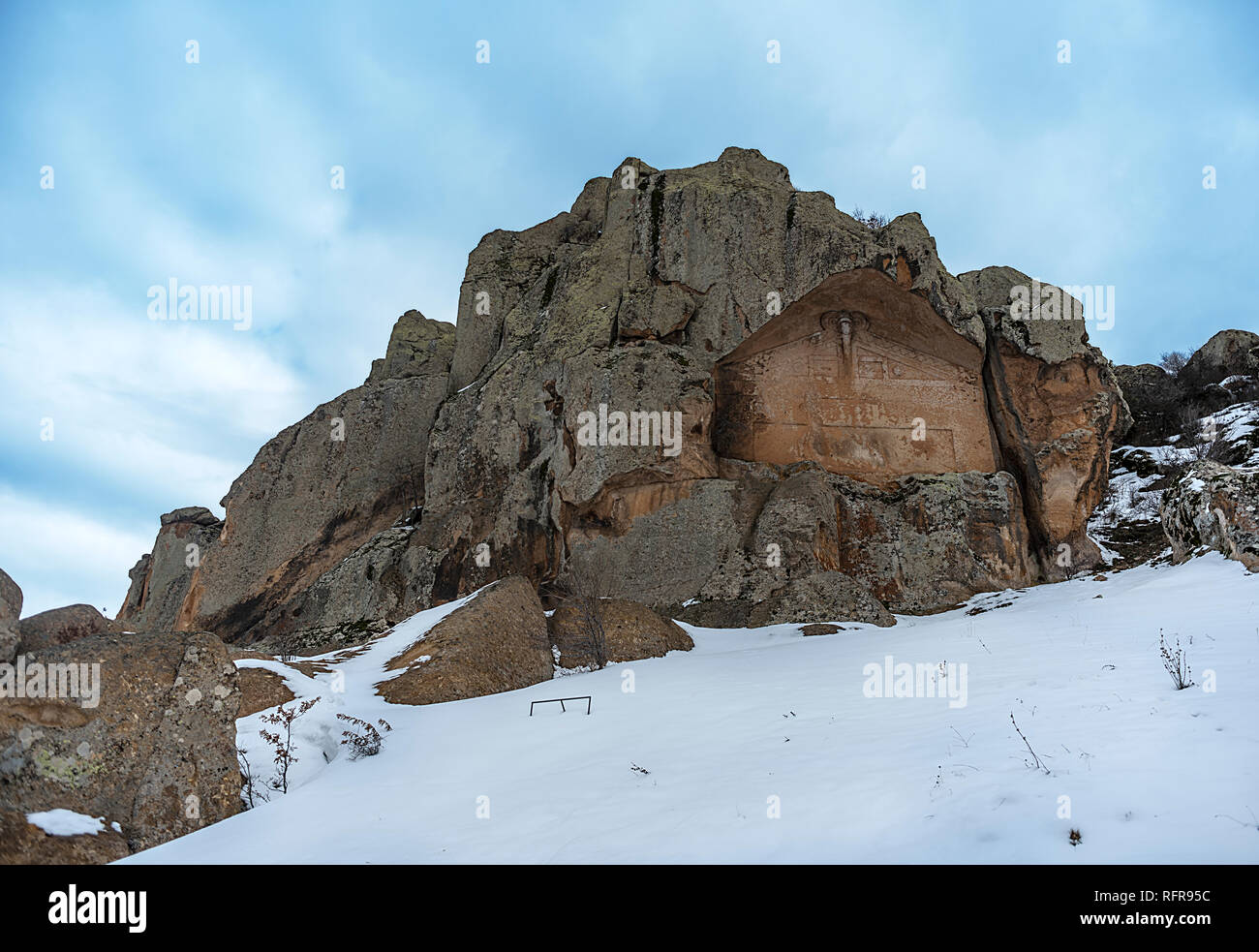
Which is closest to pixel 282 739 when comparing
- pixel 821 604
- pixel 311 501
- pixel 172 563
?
pixel 821 604

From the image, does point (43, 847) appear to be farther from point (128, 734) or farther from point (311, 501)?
point (311, 501)

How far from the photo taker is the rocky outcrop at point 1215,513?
379 inches

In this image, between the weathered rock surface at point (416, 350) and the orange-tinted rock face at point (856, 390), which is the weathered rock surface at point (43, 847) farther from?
the weathered rock surface at point (416, 350)

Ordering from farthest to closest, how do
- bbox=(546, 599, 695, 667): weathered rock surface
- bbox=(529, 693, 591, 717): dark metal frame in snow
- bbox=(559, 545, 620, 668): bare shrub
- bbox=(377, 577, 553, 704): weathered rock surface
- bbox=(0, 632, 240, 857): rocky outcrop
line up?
1. bbox=(559, 545, 620, 668): bare shrub
2. bbox=(546, 599, 695, 667): weathered rock surface
3. bbox=(377, 577, 553, 704): weathered rock surface
4. bbox=(529, 693, 591, 717): dark metal frame in snow
5. bbox=(0, 632, 240, 857): rocky outcrop

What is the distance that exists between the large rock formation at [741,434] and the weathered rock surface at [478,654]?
5.33 m

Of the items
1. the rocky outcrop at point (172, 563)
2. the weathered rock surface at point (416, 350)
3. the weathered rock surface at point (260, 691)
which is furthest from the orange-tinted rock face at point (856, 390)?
the rocky outcrop at point (172, 563)

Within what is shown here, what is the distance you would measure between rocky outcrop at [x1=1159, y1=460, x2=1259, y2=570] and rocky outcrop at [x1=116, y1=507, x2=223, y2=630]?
2543cm

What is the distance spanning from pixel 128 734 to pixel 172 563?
24.8 metres

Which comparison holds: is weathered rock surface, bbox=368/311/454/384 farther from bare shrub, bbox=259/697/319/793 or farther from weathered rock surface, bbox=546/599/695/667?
bare shrub, bbox=259/697/319/793

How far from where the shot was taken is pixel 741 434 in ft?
65.1

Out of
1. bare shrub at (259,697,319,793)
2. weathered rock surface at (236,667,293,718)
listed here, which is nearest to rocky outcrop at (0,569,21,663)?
bare shrub at (259,697,319,793)

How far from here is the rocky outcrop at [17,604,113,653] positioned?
5.51 meters

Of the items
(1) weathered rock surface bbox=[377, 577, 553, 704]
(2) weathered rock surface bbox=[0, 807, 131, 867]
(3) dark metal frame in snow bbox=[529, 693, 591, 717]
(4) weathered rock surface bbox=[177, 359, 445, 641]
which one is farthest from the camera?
(4) weathered rock surface bbox=[177, 359, 445, 641]
